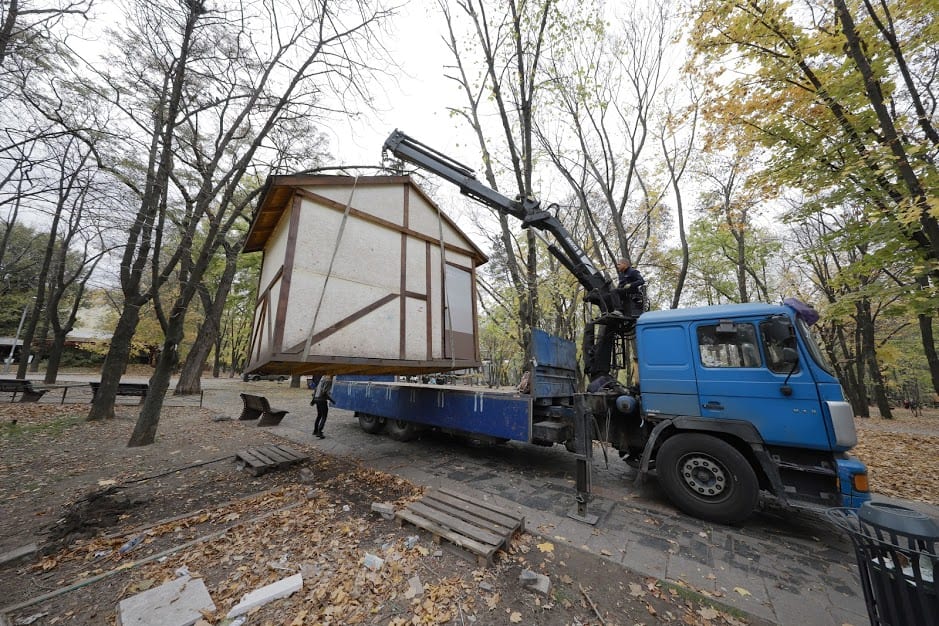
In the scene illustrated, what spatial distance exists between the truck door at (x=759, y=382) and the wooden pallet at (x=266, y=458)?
704cm

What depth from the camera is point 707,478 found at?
14.7ft

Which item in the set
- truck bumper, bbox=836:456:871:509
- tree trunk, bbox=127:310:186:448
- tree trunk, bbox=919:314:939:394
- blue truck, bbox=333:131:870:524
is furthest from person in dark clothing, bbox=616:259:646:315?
tree trunk, bbox=919:314:939:394

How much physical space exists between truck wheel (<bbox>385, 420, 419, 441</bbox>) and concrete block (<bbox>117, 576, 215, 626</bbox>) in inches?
222

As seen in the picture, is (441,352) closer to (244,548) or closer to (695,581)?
(244,548)

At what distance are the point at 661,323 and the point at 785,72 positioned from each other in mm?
6089

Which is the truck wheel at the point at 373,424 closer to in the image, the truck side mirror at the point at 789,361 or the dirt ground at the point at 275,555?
the dirt ground at the point at 275,555

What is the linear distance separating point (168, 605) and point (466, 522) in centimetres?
264

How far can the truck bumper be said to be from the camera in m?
3.72

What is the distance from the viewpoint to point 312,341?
15.5 ft

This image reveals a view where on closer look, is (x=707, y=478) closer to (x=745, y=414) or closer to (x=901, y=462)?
(x=745, y=414)

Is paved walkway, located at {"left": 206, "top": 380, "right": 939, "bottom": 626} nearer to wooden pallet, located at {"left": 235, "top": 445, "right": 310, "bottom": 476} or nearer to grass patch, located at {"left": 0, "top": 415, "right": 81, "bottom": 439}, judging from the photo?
wooden pallet, located at {"left": 235, "top": 445, "right": 310, "bottom": 476}

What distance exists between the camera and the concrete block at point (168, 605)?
2.42 m

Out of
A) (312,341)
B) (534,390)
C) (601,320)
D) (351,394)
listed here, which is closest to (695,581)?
(534,390)

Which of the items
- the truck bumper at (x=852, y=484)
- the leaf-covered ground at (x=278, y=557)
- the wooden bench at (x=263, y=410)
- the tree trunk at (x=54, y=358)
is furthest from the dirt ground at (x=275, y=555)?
the tree trunk at (x=54, y=358)
